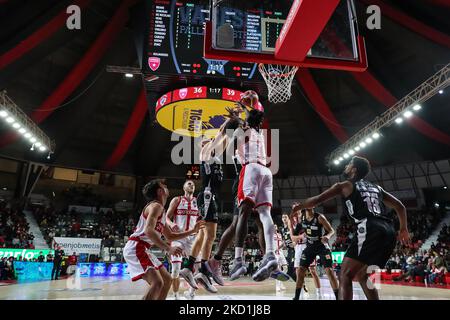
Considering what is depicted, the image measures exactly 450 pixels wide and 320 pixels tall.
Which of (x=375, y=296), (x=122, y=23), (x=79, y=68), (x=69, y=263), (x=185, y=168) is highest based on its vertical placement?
(x=122, y=23)

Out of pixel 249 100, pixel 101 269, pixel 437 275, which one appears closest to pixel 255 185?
pixel 249 100

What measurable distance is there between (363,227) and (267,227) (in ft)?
3.94

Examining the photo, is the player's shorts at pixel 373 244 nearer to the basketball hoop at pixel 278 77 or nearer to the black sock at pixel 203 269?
the black sock at pixel 203 269

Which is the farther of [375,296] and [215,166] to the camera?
[215,166]

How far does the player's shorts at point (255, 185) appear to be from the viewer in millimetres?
4285

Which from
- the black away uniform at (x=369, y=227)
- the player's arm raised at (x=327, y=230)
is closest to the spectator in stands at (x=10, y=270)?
the player's arm raised at (x=327, y=230)

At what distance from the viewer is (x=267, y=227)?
4207mm

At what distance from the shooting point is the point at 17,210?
24047mm

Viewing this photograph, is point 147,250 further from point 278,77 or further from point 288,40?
point 278,77

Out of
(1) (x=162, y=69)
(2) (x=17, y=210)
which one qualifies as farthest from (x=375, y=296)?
(2) (x=17, y=210)

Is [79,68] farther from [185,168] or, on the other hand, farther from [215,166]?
[185,168]

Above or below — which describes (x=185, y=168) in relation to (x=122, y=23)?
below

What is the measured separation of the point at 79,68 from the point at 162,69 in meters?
7.83

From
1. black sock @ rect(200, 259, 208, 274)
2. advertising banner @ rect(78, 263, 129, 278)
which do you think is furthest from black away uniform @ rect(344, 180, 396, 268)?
advertising banner @ rect(78, 263, 129, 278)
